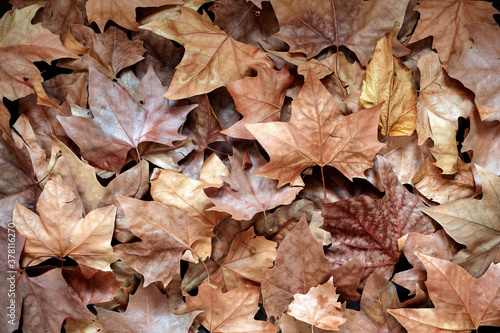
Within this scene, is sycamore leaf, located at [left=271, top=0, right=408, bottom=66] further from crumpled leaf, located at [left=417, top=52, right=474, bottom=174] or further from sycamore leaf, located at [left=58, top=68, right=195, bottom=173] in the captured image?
sycamore leaf, located at [left=58, top=68, right=195, bottom=173]

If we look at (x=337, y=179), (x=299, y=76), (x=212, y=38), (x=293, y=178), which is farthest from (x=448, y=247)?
(x=212, y=38)

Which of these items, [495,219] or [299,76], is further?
[299,76]

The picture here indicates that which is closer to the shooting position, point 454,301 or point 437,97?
point 454,301

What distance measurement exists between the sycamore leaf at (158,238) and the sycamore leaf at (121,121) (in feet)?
0.56

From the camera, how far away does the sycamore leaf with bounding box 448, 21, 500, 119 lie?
1.00 metres

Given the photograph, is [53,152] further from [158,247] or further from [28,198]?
[158,247]

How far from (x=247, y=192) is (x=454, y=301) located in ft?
1.79

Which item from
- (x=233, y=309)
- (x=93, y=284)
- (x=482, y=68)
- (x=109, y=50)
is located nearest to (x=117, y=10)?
(x=109, y=50)

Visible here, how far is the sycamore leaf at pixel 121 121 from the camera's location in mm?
1011

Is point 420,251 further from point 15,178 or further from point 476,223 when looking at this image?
point 15,178

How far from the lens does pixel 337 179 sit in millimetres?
1046

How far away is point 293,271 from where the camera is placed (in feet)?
3.14

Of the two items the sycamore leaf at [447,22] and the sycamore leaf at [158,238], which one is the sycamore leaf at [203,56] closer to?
the sycamore leaf at [158,238]

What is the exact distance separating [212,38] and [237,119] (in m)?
0.22
